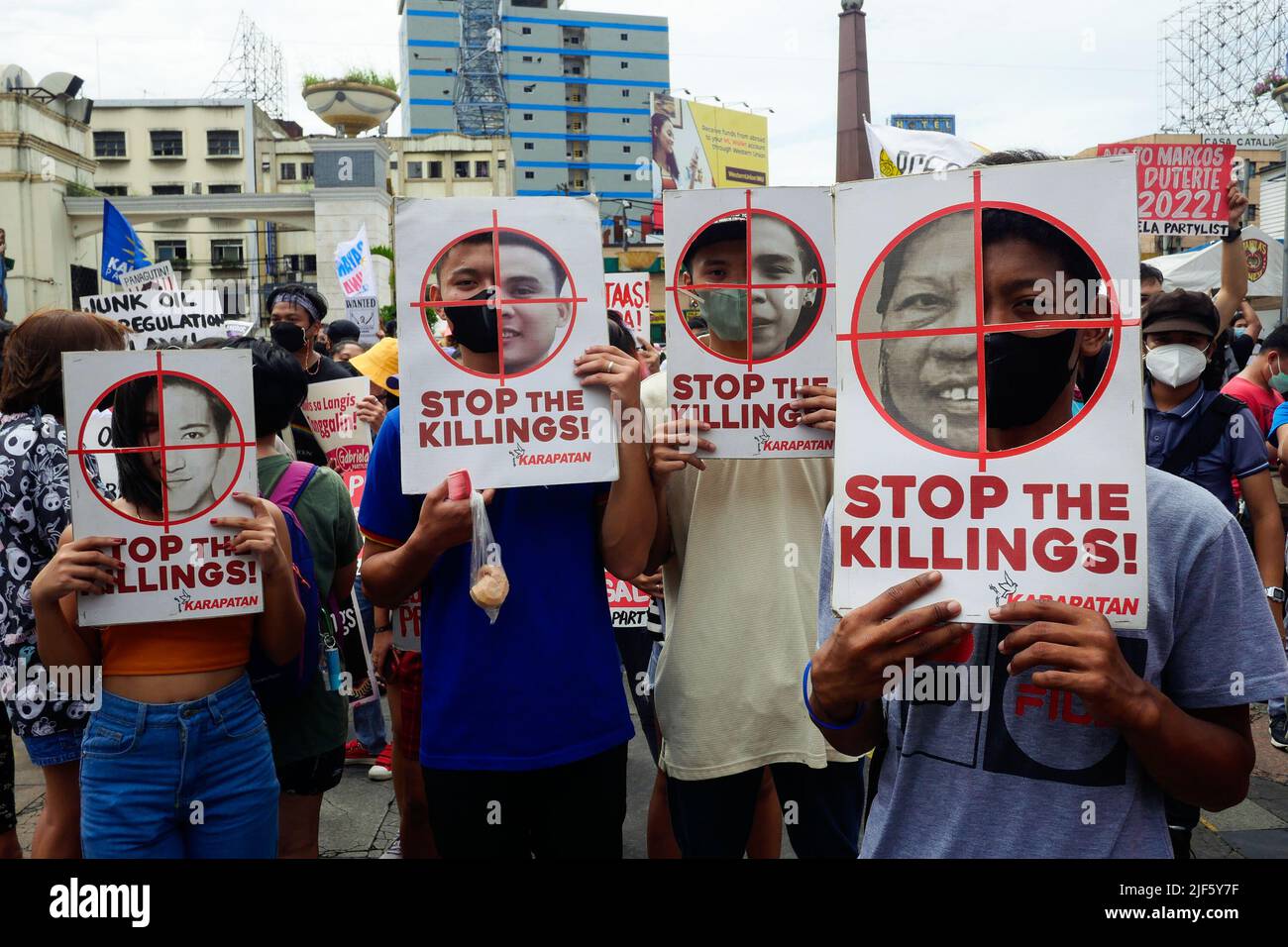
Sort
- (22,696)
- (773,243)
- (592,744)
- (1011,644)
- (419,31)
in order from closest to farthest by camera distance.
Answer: (1011,644) < (592,744) < (773,243) < (22,696) < (419,31)

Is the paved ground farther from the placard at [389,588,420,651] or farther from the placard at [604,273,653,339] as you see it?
the placard at [604,273,653,339]

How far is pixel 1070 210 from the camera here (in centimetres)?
156

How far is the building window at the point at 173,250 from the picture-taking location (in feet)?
157

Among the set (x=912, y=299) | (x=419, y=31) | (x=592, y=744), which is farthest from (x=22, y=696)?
(x=419, y=31)

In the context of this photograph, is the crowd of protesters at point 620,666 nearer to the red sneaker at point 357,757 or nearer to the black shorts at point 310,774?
the black shorts at point 310,774

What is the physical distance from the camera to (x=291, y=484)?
3186 millimetres

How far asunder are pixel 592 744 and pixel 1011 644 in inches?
47.2

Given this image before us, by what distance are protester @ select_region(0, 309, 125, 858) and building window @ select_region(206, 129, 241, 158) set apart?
61181 millimetres

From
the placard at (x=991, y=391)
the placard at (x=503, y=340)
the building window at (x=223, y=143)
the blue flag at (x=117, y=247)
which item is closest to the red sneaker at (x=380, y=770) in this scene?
the placard at (x=503, y=340)

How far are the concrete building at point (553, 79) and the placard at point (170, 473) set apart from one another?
86382 mm

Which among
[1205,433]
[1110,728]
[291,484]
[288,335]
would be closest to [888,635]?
[1110,728]

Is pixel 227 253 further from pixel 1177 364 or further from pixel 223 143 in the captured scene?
pixel 1177 364

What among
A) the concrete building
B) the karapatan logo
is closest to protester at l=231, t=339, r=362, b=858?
the karapatan logo
